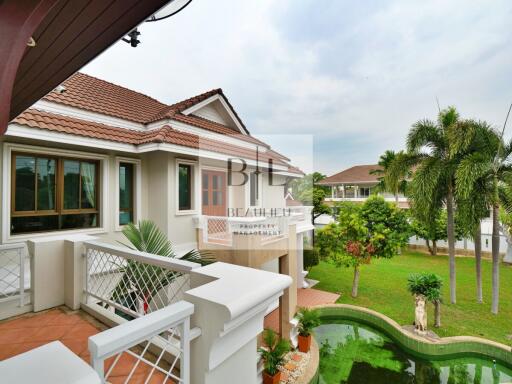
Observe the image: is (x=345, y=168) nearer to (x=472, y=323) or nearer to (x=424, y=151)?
(x=424, y=151)

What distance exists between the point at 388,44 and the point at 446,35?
1993mm

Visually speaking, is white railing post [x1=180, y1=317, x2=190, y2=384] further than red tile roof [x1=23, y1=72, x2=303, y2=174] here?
No

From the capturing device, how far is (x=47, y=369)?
3.88ft

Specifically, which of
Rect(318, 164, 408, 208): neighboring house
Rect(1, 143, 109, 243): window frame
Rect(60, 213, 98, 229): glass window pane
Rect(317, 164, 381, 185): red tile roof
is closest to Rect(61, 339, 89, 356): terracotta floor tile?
Rect(1, 143, 109, 243): window frame

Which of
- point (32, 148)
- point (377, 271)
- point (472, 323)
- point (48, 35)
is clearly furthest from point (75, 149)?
point (377, 271)

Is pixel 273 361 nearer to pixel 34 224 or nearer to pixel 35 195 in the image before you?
pixel 34 224

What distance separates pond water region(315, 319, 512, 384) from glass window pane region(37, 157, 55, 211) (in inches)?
374

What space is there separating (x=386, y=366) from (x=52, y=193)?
11.7 m

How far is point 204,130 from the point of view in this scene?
1029 cm

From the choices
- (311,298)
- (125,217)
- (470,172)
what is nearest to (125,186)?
(125,217)

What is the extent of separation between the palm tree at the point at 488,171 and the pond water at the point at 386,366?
4943mm

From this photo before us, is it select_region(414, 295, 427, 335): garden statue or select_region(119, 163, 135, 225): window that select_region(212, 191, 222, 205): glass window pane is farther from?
select_region(414, 295, 427, 335): garden statue

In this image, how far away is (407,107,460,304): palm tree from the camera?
12383 millimetres

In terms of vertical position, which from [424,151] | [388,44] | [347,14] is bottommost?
[424,151]
